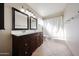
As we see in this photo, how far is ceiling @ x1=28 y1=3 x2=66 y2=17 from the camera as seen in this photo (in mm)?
1628

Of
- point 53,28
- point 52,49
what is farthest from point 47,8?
point 52,49

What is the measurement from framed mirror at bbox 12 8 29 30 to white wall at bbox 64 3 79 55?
→ 593mm

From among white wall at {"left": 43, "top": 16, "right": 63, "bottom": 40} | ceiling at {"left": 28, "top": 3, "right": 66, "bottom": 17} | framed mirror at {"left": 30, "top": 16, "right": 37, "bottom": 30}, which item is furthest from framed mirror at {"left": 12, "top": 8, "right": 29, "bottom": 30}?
white wall at {"left": 43, "top": 16, "right": 63, "bottom": 40}

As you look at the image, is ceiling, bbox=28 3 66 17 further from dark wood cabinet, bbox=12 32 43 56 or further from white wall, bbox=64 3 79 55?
dark wood cabinet, bbox=12 32 43 56

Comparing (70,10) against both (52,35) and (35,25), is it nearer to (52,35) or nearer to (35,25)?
(52,35)

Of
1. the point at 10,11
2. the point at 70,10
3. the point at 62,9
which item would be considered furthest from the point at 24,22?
the point at 70,10

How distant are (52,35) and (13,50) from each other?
590 millimetres

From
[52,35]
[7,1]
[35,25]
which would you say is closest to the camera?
[7,1]

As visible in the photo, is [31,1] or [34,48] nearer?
[31,1]

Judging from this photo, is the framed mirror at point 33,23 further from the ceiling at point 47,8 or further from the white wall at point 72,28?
the white wall at point 72,28

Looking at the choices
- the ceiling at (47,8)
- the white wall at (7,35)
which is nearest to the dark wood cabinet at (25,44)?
the white wall at (7,35)

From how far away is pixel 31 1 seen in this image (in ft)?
5.26

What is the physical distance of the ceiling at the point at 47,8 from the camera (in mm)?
1628

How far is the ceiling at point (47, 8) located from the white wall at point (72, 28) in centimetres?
11
